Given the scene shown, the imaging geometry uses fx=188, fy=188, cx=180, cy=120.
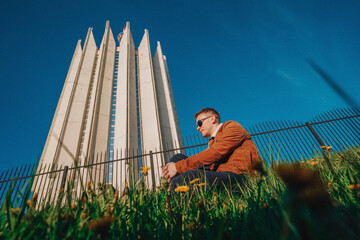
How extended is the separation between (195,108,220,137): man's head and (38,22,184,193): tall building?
8676 mm

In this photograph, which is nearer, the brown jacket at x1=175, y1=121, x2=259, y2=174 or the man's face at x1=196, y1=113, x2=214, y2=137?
the brown jacket at x1=175, y1=121, x2=259, y2=174

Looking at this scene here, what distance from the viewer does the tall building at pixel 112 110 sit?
1305 cm

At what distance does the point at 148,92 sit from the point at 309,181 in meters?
18.6

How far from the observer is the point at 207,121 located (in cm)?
343

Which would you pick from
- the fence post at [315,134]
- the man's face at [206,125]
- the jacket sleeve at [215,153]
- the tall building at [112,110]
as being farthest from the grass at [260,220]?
the tall building at [112,110]

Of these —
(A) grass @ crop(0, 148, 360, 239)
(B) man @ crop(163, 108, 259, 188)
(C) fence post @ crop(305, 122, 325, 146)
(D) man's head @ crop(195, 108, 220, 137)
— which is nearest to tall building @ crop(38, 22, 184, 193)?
(C) fence post @ crop(305, 122, 325, 146)

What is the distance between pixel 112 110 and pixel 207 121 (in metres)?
16.0

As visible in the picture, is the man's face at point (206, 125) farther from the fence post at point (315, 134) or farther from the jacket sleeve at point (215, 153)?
the fence post at point (315, 134)

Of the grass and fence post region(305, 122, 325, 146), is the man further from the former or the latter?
fence post region(305, 122, 325, 146)

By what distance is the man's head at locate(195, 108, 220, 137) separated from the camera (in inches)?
134

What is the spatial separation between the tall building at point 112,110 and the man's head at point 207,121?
28.5 feet

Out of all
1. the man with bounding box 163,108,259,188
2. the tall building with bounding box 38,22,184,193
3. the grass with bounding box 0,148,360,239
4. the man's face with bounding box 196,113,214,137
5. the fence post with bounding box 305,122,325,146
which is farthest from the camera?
the tall building with bounding box 38,22,184,193

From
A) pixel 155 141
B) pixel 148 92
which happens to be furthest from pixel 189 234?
pixel 148 92

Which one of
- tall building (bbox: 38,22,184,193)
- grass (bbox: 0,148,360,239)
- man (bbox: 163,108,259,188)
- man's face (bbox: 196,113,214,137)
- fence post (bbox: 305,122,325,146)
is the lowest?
grass (bbox: 0,148,360,239)
